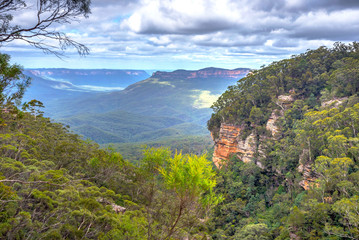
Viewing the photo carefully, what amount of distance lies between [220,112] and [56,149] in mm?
38492

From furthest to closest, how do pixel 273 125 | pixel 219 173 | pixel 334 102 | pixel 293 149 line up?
pixel 219 173
pixel 273 125
pixel 334 102
pixel 293 149

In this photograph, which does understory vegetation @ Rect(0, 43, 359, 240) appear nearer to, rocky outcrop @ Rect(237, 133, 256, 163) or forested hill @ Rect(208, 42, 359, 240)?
forested hill @ Rect(208, 42, 359, 240)

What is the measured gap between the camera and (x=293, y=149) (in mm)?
37906

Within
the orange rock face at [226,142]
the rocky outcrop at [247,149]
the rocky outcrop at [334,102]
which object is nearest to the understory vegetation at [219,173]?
the rocky outcrop at [334,102]

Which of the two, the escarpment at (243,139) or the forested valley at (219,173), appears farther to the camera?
the escarpment at (243,139)

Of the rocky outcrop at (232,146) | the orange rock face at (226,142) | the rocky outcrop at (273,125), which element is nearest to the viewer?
the rocky outcrop at (273,125)

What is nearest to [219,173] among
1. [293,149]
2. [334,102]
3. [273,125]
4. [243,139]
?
[243,139]

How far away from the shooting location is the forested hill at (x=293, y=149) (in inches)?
960

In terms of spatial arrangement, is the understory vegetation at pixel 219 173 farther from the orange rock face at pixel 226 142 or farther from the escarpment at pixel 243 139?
the orange rock face at pixel 226 142

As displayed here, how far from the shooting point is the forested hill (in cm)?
2439

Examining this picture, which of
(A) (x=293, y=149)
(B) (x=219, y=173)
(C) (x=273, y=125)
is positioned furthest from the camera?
(B) (x=219, y=173)

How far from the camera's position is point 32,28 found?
24.3 ft

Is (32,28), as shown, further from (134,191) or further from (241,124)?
(241,124)

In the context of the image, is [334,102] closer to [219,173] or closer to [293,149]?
[293,149]
